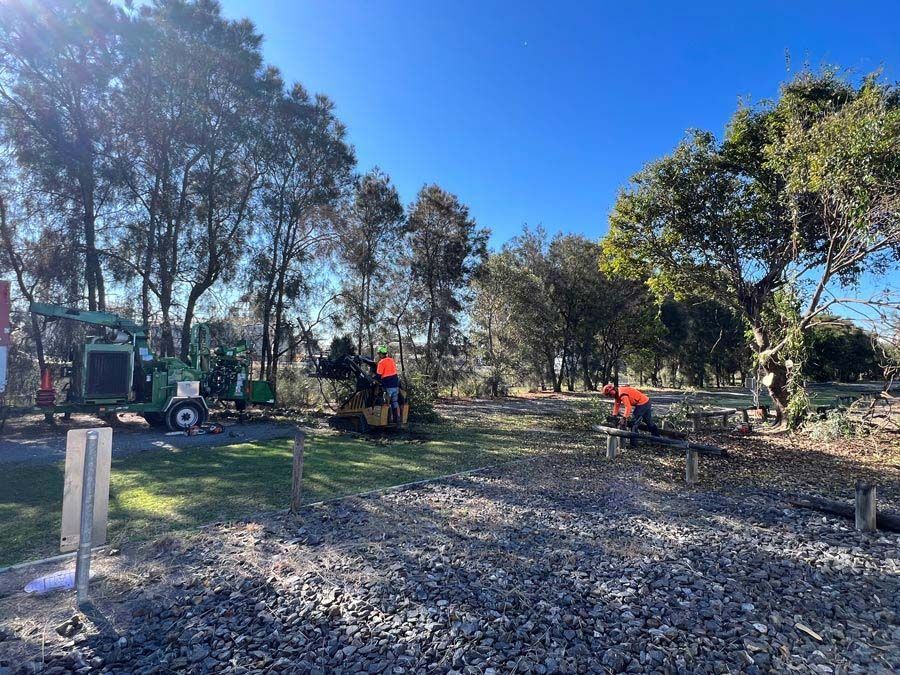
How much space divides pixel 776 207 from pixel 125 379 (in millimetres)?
15739

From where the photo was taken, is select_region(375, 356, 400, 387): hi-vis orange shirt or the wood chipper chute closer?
select_region(375, 356, 400, 387): hi-vis orange shirt

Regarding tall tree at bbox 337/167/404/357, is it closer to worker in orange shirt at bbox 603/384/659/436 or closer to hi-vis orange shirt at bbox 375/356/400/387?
hi-vis orange shirt at bbox 375/356/400/387

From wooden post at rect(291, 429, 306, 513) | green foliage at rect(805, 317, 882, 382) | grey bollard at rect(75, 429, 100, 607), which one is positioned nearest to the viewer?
grey bollard at rect(75, 429, 100, 607)

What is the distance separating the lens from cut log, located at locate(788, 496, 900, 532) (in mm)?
4823

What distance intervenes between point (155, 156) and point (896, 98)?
59.5 feet

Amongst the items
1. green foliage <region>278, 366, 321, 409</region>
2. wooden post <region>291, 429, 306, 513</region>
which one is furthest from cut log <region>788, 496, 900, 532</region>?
green foliage <region>278, 366, 321, 409</region>

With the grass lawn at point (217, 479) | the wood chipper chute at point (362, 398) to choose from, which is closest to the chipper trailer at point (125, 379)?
the grass lawn at point (217, 479)

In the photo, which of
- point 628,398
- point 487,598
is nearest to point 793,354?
point 628,398

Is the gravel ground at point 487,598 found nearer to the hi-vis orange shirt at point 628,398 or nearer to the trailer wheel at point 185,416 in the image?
the hi-vis orange shirt at point 628,398

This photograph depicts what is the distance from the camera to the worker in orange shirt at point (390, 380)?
33.8ft

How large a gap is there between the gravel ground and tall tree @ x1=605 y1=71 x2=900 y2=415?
6469 mm

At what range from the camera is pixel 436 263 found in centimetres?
2130

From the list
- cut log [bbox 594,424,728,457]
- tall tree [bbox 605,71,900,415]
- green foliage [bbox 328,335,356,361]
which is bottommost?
cut log [bbox 594,424,728,457]

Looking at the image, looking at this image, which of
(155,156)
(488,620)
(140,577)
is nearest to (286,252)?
(155,156)
